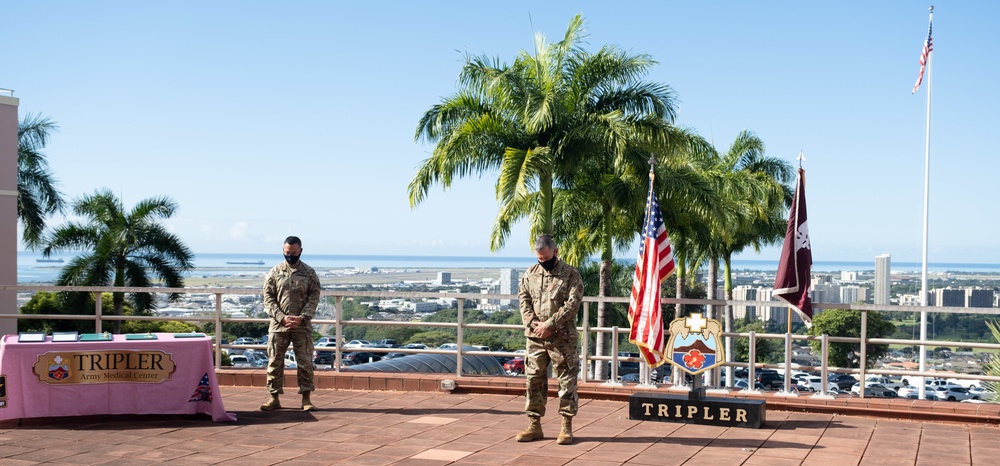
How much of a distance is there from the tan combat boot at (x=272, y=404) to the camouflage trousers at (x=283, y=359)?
0.22 feet

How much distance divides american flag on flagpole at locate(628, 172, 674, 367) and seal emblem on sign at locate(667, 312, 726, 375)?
30 cm

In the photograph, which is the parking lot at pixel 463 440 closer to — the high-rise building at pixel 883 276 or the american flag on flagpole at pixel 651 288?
the american flag on flagpole at pixel 651 288

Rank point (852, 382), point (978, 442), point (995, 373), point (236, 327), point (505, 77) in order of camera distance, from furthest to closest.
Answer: point (236, 327)
point (852, 382)
point (505, 77)
point (995, 373)
point (978, 442)

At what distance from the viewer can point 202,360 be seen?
941 centimetres

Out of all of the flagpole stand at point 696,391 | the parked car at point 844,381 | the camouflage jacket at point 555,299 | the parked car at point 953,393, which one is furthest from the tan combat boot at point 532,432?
the parked car at point 844,381

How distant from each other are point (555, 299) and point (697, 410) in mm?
2124

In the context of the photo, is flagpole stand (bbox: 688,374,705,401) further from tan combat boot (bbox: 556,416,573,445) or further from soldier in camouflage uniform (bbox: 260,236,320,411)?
soldier in camouflage uniform (bbox: 260,236,320,411)

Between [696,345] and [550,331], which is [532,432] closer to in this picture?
[550,331]

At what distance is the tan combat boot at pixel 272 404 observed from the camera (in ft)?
33.0

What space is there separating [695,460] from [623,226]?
19.9 metres

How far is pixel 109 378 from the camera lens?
9.20 m

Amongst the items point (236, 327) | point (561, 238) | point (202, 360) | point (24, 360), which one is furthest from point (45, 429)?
point (236, 327)

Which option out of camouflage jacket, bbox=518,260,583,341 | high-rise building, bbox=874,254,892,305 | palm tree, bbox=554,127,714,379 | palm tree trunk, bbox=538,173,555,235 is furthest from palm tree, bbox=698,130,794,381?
camouflage jacket, bbox=518,260,583,341

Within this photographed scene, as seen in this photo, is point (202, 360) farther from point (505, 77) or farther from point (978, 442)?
point (505, 77)
